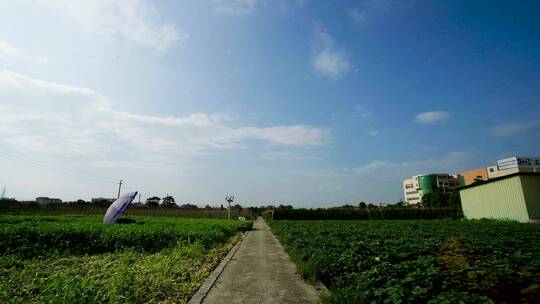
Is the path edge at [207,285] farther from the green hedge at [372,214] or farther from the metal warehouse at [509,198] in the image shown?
the green hedge at [372,214]

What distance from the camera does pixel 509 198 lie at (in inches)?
971

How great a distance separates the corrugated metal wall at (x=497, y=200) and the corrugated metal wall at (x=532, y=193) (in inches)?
13.0

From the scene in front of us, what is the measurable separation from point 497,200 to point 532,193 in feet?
10.1

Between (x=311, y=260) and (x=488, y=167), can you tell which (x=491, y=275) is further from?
(x=488, y=167)

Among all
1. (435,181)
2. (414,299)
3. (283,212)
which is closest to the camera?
(414,299)

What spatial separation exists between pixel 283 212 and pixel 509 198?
1204 inches

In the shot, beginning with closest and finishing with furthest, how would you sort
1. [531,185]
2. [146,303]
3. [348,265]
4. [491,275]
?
[491,275]
[146,303]
[348,265]
[531,185]

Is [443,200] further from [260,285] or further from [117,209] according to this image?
[260,285]

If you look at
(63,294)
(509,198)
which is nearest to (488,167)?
(509,198)

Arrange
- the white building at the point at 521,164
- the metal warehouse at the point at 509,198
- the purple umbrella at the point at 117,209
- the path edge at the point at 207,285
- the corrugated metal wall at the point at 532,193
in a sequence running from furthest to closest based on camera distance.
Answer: the white building at the point at 521,164, the metal warehouse at the point at 509,198, the corrugated metal wall at the point at 532,193, the purple umbrella at the point at 117,209, the path edge at the point at 207,285

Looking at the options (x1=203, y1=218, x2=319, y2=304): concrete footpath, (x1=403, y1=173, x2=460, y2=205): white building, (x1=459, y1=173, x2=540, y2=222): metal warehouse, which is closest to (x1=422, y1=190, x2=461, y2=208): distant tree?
(x1=403, y1=173, x2=460, y2=205): white building

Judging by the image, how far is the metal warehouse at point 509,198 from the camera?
23156mm

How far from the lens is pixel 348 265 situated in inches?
226

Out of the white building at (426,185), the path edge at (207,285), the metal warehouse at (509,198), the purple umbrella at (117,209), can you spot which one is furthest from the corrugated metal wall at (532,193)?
the white building at (426,185)
